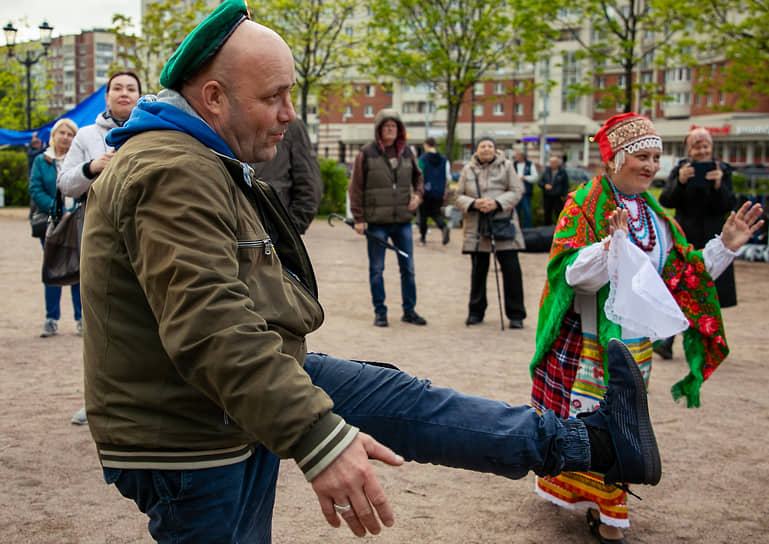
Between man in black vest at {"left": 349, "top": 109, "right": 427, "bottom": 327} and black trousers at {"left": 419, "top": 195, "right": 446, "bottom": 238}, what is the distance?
7142 millimetres

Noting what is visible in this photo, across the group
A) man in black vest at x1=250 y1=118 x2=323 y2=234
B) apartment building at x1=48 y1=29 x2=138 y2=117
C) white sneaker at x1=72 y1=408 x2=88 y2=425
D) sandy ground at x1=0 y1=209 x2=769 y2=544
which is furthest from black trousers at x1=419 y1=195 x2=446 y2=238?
apartment building at x1=48 y1=29 x2=138 y2=117

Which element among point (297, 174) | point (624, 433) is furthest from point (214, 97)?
point (297, 174)

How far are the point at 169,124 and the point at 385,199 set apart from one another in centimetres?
687

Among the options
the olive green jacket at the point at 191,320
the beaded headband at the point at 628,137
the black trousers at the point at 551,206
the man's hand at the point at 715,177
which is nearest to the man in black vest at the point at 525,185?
the black trousers at the point at 551,206

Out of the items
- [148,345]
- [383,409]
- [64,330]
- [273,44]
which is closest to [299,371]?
[148,345]

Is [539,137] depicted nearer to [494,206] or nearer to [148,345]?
[494,206]

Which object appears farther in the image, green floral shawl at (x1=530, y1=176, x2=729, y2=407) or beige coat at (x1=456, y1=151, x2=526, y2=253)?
beige coat at (x1=456, y1=151, x2=526, y2=253)

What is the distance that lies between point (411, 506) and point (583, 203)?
173cm

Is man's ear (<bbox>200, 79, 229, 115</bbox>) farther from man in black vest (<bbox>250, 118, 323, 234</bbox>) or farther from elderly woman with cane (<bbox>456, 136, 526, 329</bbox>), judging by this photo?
elderly woman with cane (<bbox>456, 136, 526, 329</bbox>)

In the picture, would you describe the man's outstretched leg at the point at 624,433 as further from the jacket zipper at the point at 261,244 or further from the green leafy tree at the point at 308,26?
the green leafy tree at the point at 308,26

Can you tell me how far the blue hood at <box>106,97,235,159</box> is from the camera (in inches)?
82.2

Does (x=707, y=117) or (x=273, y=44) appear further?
(x=707, y=117)

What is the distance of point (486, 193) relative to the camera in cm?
904

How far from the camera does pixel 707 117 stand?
6269 centimetres
